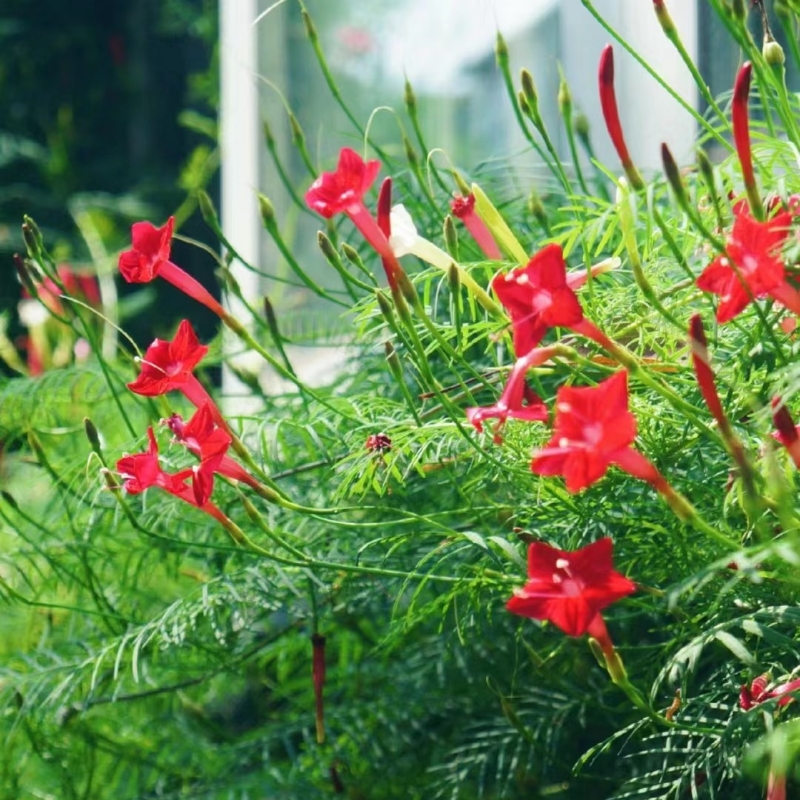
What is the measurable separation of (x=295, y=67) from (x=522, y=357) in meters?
1.61

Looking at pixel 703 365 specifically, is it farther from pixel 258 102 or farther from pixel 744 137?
pixel 258 102

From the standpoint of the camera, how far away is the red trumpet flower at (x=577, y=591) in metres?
0.45

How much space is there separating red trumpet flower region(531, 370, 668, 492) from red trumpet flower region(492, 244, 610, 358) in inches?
2.0

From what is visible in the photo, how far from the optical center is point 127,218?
2900 mm

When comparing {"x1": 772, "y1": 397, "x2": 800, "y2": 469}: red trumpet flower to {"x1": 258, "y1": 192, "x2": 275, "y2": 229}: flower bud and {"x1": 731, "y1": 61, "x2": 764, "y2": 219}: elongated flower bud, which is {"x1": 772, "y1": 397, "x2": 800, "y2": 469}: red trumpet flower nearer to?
{"x1": 731, "y1": 61, "x2": 764, "y2": 219}: elongated flower bud

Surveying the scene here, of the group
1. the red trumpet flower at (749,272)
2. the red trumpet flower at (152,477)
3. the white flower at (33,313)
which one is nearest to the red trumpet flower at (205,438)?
the red trumpet flower at (152,477)

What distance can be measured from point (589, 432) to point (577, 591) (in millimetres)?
69

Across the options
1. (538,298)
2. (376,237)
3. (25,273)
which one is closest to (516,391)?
(538,298)

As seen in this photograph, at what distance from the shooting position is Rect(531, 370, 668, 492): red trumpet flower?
1.38 feet

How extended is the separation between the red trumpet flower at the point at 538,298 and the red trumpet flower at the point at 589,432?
50 mm

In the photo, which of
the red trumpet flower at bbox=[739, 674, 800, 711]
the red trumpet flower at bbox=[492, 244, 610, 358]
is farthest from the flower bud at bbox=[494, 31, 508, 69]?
the red trumpet flower at bbox=[739, 674, 800, 711]

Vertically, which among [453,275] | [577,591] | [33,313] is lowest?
A: [33,313]

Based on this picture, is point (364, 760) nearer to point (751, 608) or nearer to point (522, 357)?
point (751, 608)

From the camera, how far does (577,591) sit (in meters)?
0.46
